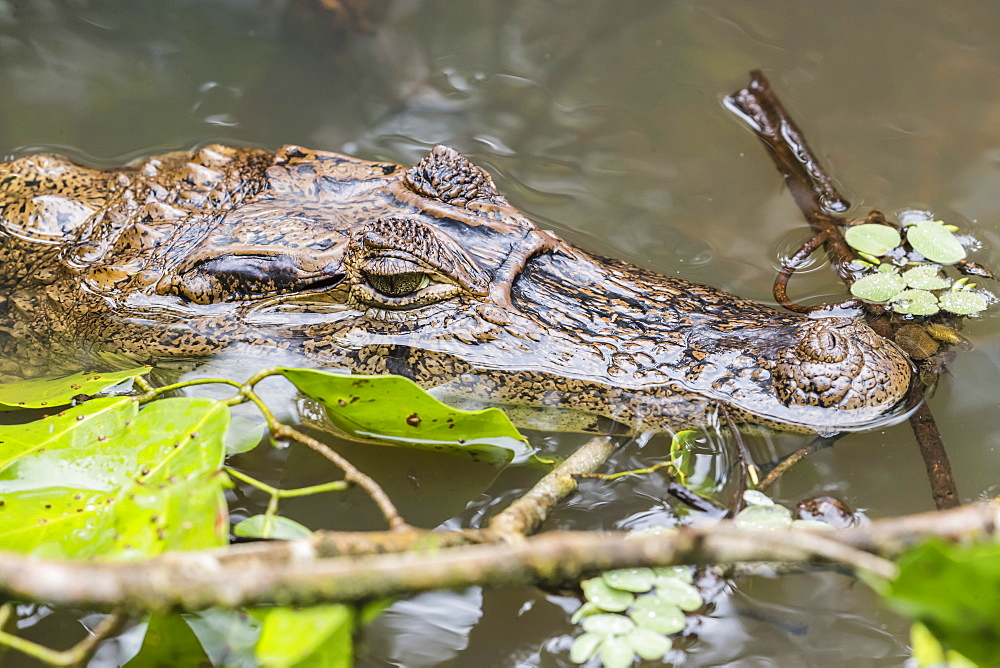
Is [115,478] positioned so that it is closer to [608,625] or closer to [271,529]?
[271,529]

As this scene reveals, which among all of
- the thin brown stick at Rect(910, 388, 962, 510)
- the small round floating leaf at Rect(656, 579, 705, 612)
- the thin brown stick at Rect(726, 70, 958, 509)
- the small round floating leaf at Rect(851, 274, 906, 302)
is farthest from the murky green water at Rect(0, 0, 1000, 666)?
the small round floating leaf at Rect(656, 579, 705, 612)

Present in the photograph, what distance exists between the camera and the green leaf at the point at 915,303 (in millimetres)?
2914

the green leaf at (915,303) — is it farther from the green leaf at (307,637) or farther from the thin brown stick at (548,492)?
the green leaf at (307,637)

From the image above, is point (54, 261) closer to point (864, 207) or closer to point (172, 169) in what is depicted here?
point (172, 169)

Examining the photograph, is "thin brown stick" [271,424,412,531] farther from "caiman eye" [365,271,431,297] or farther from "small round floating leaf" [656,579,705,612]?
"caiman eye" [365,271,431,297]

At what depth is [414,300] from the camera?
2.72m

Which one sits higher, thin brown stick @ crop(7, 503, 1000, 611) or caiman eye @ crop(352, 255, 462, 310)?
thin brown stick @ crop(7, 503, 1000, 611)

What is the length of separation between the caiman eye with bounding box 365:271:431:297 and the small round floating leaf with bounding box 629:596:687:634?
1328 mm

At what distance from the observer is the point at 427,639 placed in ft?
7.86

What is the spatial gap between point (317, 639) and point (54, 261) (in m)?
2.57

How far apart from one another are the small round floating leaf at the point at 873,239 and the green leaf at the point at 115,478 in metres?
2.69

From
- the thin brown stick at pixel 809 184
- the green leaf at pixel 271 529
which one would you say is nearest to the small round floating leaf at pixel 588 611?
the green leaf at pixel 271 529

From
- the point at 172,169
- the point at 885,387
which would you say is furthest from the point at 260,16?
the point at 885,387

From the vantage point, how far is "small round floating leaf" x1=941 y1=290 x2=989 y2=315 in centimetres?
289
